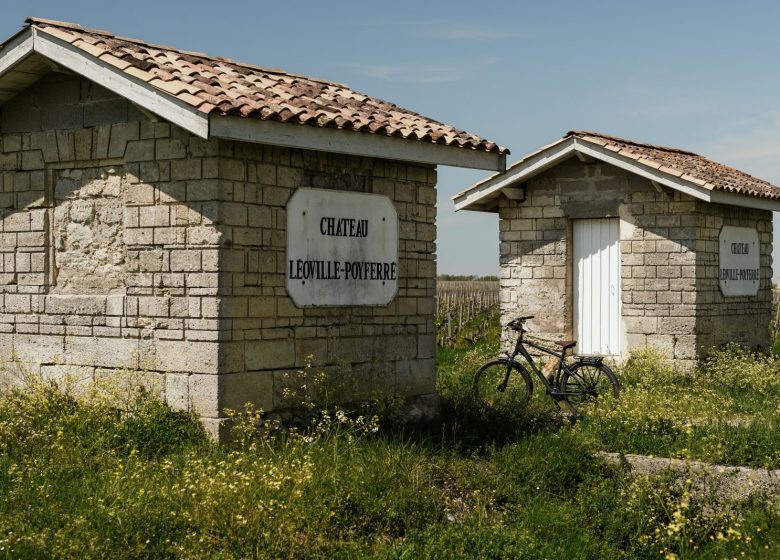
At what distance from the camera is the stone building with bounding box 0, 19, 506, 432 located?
882cm

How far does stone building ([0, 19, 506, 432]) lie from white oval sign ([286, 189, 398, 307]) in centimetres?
3

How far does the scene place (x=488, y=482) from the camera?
28.0 ft

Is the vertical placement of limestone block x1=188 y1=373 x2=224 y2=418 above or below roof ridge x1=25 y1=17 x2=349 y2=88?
below

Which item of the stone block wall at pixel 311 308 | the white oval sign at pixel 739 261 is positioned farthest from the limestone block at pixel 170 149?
the white oval sign at pixel 739 261

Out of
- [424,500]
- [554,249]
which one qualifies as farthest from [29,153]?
[554,249]

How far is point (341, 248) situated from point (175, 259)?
1649 millimetres

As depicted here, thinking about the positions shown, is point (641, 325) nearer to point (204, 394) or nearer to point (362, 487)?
point (204, 394)

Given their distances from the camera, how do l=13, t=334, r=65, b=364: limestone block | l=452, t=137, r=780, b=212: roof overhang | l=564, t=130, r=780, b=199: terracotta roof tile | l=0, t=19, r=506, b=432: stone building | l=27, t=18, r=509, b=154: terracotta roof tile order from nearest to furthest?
l=27, t=18, r=509, b=154: terracotta roof tile → l=0, t=19, r=506, b=432: stone building → l=13, t=334, r=65, b=364: limestone block → l=452, t=137, r=780, b=212: roof overhang → l=564, t=130, r=780, b=199: terracotta roof tile

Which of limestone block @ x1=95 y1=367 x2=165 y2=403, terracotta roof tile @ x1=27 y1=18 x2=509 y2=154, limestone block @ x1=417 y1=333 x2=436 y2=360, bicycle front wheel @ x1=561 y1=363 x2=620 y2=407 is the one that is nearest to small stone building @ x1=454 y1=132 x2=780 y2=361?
bicycle front wheel @ x1=561 y1=363 x2=620 y2=407

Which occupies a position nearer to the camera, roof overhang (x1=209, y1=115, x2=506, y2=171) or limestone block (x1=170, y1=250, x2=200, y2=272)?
roof overhang (x1=209, y1=115, x2=506, y2=171)

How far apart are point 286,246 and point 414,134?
178 centimetres

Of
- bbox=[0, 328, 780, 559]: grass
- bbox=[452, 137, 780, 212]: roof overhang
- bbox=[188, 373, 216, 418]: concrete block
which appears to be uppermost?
bbox=[452, 137, 780, 212]: roof overhang

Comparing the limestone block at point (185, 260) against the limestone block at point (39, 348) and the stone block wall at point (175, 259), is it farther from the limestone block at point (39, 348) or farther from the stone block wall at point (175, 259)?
the limestone block at point (39, 348)

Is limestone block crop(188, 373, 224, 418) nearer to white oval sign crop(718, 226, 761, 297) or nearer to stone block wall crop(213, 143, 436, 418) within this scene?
stone block wall crop(213, 143, 436, 418)
